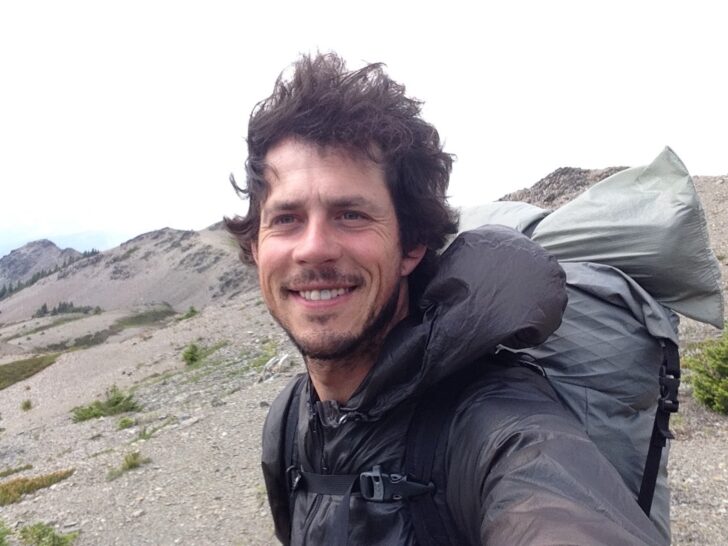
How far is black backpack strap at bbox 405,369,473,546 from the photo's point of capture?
68.7 inches

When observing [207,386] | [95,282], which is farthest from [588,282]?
[95,282]

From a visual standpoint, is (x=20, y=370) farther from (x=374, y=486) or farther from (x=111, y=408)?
(x=374, y=486)

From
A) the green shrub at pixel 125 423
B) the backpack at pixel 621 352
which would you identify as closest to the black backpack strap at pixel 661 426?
the backpack at pixel 621 352

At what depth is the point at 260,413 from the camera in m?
11.5

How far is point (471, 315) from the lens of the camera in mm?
1834

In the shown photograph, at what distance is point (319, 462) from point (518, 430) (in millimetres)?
854

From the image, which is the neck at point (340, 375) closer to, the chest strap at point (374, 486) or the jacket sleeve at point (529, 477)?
the chest strap at point (374, 486)

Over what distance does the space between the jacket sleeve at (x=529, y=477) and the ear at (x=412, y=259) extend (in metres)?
0.62

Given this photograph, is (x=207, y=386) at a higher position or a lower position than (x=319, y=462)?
lower

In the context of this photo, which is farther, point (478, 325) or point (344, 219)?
point (344, 219)

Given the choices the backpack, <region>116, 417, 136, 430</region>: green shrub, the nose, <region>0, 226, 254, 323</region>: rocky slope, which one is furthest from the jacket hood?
<region>0, 226, 254, 323</region>: rocky slope

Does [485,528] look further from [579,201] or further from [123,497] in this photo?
[123,497]

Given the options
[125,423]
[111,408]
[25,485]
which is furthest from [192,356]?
[25,485]

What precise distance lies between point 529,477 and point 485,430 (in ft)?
0.72
